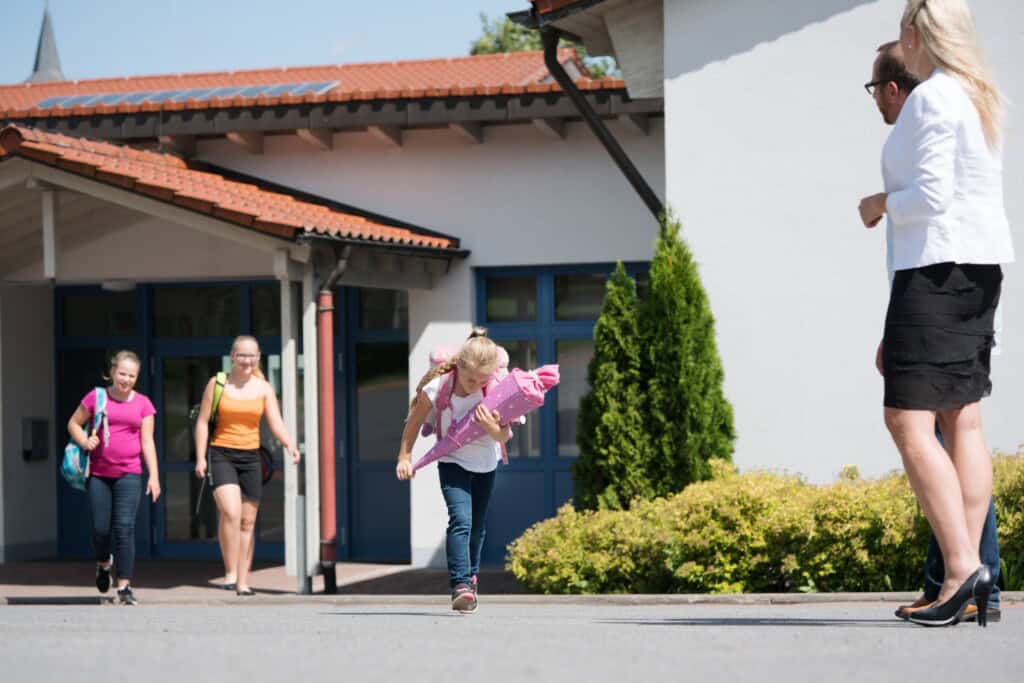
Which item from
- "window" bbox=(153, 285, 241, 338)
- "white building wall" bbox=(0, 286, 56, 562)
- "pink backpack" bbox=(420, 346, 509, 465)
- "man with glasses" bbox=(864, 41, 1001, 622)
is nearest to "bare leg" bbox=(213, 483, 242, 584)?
"pink backpack" bbox=(420, 346, 509, 465)

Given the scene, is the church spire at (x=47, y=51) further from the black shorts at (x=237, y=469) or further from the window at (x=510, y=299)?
the black shorts at (x=237, y=469)

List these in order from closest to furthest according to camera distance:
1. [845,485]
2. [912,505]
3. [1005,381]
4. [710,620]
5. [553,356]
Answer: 1. [710,620]
2. [912,505]
3. [845,485]
4. [1005,381]
5. [553,356]

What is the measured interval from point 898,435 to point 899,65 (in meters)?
1.35

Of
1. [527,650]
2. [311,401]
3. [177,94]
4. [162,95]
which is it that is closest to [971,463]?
[527,650]

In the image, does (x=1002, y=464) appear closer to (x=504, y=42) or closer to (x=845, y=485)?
(x=845, y=485)

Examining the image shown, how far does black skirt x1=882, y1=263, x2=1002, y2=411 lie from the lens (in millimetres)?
5348

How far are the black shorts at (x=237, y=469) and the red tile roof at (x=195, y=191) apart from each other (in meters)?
1.75

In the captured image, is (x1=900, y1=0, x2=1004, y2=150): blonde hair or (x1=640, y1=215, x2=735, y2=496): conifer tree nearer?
(x1=900, y1=0, x2=1004, y2=150): blonde hair

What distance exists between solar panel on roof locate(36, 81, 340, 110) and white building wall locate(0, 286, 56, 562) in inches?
103

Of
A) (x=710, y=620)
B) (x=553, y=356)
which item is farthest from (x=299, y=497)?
(x=710, y=620)

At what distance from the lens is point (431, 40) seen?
55062 mm

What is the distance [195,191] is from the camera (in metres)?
12.8

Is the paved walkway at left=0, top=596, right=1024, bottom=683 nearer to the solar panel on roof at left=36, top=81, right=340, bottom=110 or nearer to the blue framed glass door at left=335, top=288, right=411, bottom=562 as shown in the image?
the blue framed glass door at left=335, top=288, right=411, bottom=562

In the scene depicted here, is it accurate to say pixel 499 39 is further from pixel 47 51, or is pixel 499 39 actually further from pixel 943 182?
pixel 943 182
